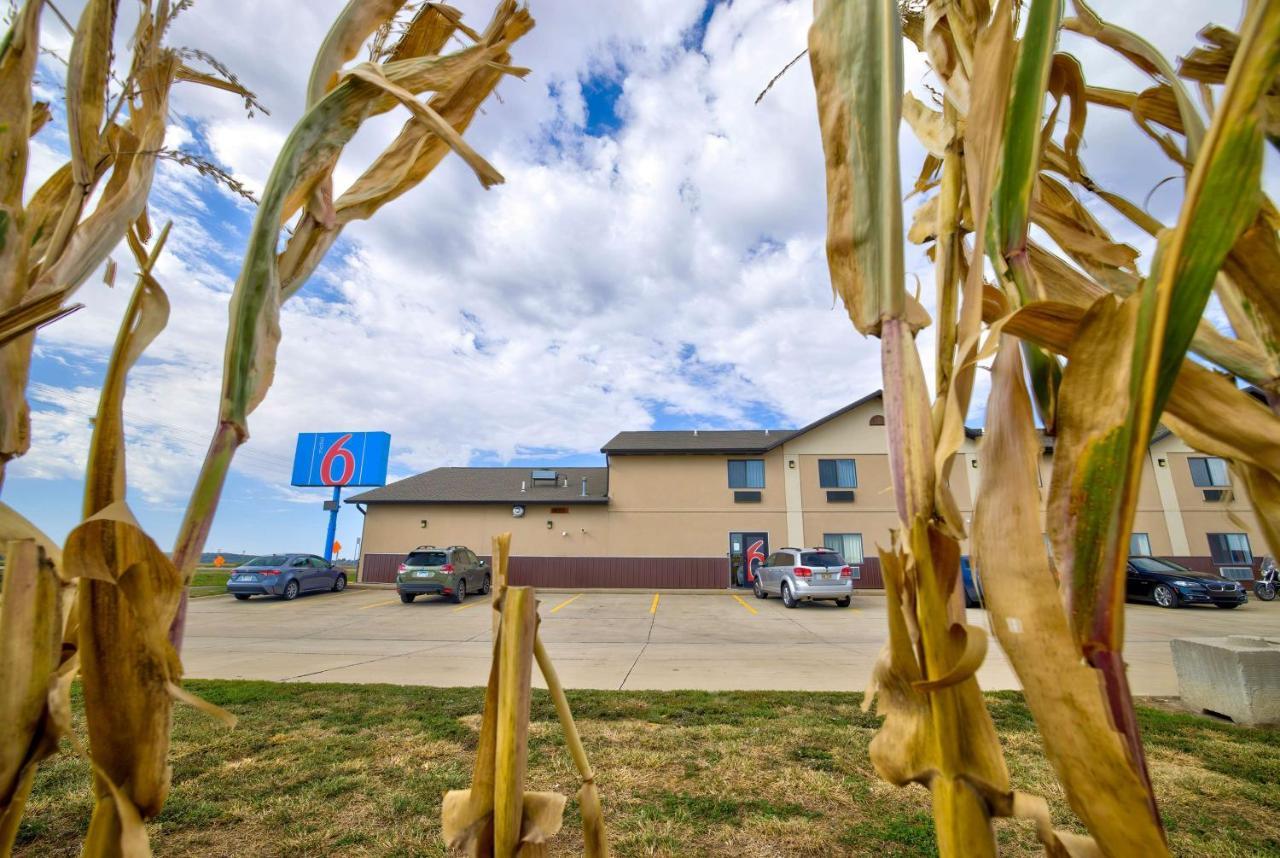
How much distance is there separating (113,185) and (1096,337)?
3.27 ft

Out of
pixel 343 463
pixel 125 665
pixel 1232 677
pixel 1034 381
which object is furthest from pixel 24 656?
pixel 343 463

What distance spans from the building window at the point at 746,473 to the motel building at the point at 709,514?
0.04 meters

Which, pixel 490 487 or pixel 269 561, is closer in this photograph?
pixel 269 561

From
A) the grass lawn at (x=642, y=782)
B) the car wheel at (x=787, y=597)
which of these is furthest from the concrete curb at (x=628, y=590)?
the grass lawn at (x=642, y=782)

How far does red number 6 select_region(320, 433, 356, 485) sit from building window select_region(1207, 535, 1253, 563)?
27367 millimetres

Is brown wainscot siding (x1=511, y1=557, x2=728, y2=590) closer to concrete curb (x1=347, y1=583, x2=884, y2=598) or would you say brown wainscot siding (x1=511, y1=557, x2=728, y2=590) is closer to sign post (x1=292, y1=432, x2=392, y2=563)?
concrete curb (x1=347, y1=583, x2=884, y2=598)

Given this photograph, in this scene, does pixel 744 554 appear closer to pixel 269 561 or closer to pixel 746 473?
pixel 746 473

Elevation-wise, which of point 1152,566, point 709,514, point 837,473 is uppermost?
point 837,473

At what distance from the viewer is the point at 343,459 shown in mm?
18484

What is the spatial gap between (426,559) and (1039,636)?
14.8 meters

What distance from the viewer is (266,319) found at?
0.47m

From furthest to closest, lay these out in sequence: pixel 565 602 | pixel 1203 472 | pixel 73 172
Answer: pixel 1203 472
pixel 565 602
pixel 73 172

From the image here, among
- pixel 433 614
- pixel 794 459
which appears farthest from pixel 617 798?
pixel 794 459

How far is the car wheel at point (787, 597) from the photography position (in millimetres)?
13227
